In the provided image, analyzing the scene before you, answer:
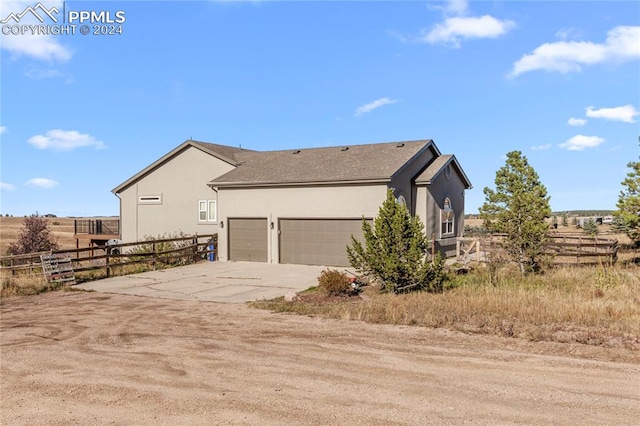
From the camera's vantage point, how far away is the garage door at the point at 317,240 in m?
23.5

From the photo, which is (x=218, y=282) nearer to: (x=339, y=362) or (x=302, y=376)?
(x=339, y=362)

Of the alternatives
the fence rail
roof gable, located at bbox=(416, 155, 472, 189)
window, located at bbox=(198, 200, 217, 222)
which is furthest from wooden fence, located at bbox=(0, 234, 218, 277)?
roof gable, located at bbox=(416, 155, 472, 189)

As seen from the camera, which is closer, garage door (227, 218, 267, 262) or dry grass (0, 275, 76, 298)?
dry grass (0, 275, 76, 298)

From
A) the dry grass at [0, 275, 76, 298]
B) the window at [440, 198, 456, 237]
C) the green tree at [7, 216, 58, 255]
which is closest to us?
the dry grass at [0, 275, 76, 298]

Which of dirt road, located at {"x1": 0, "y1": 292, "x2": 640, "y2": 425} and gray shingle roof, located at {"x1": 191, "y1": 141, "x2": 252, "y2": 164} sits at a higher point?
gray shingle roof, located at {"x1": 191, "y1": 141, "x2": 252, "y2": 164}

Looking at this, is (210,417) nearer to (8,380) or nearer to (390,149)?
(8,380)

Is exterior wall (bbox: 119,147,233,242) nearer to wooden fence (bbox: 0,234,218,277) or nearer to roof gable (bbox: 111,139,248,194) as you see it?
roof gable (bbox: 111,139,248,194)

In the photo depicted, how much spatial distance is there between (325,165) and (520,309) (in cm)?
1619

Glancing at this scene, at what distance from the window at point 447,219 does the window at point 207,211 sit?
1371 cm

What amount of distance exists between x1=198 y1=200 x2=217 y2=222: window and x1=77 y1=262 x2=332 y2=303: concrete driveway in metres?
4.92

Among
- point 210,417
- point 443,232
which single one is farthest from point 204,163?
point 210,417

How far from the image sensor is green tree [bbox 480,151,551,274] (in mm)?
17734

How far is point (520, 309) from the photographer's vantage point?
11.3 metres

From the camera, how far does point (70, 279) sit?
62.4 feet
